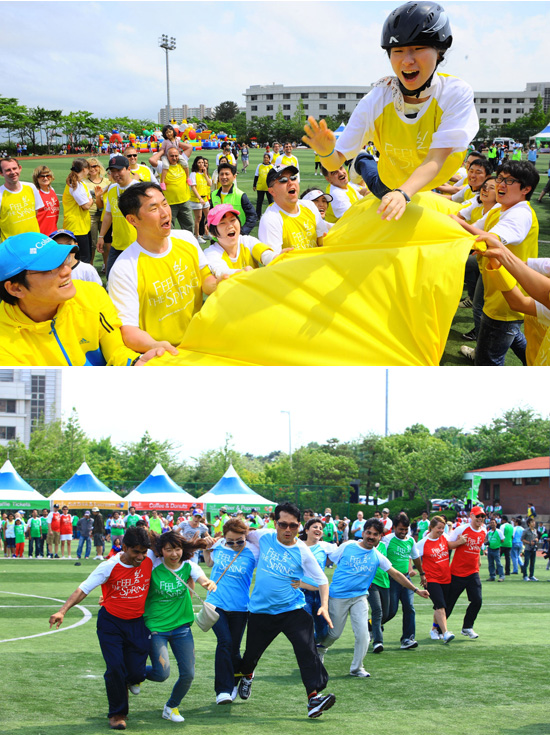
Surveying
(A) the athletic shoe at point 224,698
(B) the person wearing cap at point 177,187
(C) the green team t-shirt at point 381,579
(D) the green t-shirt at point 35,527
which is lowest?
(D) the green t-shirt at point 35,527

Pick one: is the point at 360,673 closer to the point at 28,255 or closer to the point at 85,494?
the point at 28,255

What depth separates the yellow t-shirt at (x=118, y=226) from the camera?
399 inches

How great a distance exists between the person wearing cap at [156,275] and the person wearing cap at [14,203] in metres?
5.75

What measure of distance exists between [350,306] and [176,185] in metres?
10.5

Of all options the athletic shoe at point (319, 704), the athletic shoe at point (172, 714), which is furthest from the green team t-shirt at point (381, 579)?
the athletic shoe at point (172, 714)

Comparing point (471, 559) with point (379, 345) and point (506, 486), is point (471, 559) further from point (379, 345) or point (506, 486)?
point (506, 486)

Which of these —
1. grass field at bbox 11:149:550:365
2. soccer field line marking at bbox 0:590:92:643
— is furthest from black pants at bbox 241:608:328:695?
soccer field line marking at bbox 0:590:92:643

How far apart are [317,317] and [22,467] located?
169 feet

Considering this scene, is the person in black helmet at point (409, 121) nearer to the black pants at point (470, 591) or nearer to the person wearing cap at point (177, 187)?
the black pants at point (470, 591)

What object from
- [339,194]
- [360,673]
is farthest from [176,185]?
[360,673]

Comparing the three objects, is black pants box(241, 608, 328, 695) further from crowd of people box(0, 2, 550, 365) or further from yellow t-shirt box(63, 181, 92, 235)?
yellow t-shirt box(63, 181, 92, 235)

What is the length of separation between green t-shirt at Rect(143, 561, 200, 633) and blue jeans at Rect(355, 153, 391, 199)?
3.18m

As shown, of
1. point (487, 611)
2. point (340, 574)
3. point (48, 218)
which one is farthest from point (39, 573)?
point (340, 574)

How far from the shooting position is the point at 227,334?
13.6ft
